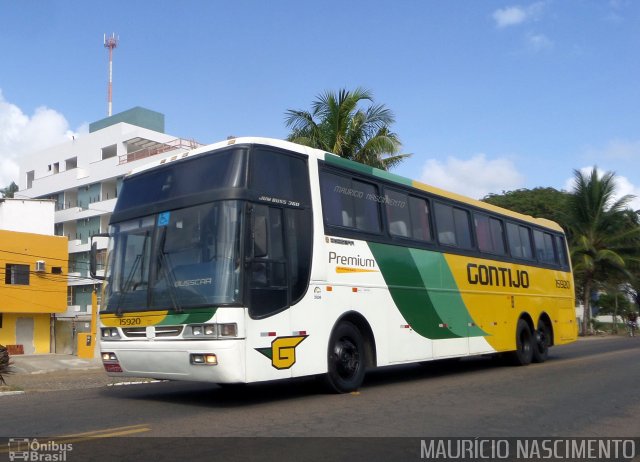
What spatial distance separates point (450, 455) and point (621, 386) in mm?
6142

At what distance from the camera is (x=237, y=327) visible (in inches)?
296

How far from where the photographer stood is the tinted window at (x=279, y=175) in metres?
8.24

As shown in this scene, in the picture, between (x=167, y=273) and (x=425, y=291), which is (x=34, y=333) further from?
(x=167, y=273)

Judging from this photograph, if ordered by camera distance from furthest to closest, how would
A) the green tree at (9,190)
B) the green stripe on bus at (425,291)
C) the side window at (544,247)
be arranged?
the green tree at (9,190) → the side window at (544,247) → the green stripe on bus at (425,291)

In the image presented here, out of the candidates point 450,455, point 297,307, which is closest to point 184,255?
point 297,307

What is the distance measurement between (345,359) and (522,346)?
708cm

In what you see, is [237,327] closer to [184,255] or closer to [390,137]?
[184,255]

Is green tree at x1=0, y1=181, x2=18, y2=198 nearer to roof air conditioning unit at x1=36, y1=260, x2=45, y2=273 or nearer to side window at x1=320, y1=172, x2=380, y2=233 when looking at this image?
roof air conditioning unit at x1=36, y1=260, x2=45, y2=273

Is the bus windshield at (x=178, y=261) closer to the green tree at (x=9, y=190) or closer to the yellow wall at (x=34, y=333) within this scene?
the yellow wall at (x=34, y=333)

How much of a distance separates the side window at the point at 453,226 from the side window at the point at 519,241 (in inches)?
86.1

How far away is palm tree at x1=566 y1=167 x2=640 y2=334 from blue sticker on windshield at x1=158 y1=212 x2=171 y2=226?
30.1 metres

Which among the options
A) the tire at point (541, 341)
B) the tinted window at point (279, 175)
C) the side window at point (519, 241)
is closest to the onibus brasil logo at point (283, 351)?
the tinted window at point (279, 175)

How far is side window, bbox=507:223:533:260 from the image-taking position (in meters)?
14.8

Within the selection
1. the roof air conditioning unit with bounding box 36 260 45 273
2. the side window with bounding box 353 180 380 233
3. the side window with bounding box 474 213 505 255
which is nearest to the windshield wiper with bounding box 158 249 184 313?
the side window with bounding box 353 180 380 233
